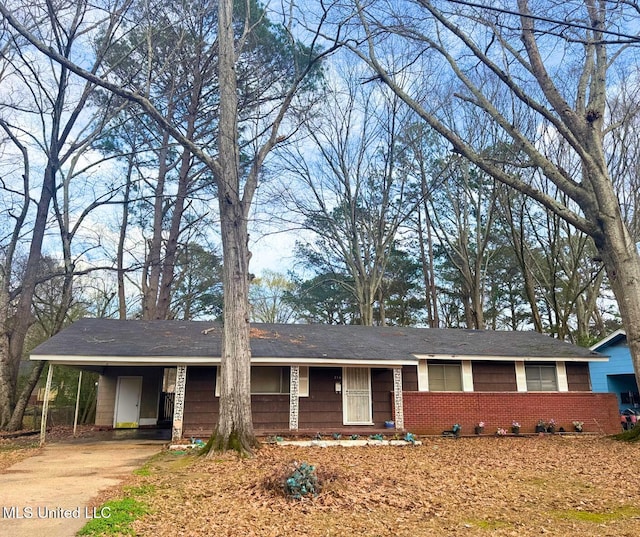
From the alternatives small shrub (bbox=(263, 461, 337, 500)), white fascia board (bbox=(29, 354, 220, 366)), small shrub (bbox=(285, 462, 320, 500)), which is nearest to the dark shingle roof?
white fascia board (bbox=(29, 354, 220, 366))

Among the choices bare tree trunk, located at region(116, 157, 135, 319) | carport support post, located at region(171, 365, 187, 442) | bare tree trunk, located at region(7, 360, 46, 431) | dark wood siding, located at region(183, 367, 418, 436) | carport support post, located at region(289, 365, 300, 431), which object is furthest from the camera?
bare tree trunk, located at region(116, 157, 135, 319)

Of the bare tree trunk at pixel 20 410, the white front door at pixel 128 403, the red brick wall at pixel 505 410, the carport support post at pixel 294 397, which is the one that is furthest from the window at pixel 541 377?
the bare tree trunk at pixel 20 410

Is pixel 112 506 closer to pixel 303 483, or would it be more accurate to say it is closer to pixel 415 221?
pixel 303 483

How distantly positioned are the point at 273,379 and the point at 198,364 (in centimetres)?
213

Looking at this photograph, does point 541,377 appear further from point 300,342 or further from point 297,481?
point 297,481

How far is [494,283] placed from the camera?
87.7 ft

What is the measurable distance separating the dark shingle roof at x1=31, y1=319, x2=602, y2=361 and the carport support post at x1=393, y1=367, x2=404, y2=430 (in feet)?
1.70

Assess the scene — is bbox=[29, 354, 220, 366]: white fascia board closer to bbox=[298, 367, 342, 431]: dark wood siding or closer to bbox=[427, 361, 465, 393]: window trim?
bbox=[298, 367, 342, 431]: dark wood siding

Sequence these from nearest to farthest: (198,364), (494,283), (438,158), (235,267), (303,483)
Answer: (303,483) → (235,267) → (198,364) → (438,158) → (494,283)

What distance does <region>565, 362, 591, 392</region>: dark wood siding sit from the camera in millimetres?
14617

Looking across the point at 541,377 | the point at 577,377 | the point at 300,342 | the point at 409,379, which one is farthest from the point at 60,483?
the point at 577,377

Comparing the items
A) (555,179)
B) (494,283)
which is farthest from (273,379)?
(494,283)

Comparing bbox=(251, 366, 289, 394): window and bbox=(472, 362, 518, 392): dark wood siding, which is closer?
bbox=(251, 366, 289, 394): window

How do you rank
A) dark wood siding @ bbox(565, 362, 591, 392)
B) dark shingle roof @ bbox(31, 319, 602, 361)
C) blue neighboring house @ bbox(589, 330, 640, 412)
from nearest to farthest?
dark shingle roof @ bbox(31, 319, 602, 361), dark wood siding @ bbox(565, 362, 591, 392), blue neighboring house @ bbox(589, 330, 640, 412)
